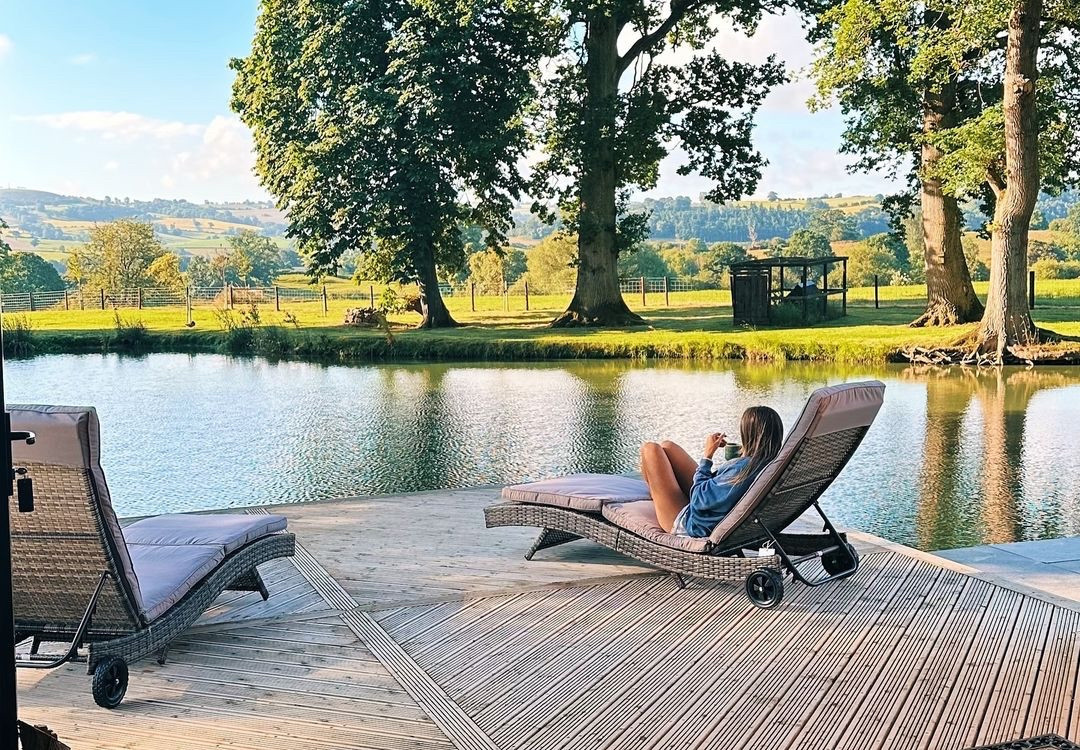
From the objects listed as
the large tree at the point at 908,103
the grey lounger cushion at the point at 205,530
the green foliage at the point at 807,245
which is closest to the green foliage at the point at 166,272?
the green foliage at the point at 807,245

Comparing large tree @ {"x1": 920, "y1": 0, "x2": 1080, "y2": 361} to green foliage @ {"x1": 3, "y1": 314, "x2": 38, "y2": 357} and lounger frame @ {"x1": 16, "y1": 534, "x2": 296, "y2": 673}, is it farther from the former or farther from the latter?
green foliage @ {"x1": 3, "y1": 314, "x2": 38, "y2": 357}

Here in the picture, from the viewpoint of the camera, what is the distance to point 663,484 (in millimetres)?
4637

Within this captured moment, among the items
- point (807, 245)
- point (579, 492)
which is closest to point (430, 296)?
point (579, 492)

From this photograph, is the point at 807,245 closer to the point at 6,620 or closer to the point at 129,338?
the point at 129,338

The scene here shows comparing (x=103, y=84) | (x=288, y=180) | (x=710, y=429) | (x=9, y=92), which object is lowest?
(x=710, y=429)

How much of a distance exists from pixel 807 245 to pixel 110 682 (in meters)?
45.2

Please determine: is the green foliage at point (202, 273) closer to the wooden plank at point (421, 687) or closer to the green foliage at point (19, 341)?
the green foliage at point (19, 341)

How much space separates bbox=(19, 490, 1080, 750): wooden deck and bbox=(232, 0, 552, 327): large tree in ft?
64.5

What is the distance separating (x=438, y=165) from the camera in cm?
2458

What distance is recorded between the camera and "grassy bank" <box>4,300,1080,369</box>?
18.8 metres

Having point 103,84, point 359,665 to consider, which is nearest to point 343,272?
point 103,84

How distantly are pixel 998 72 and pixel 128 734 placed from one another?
21.2 m

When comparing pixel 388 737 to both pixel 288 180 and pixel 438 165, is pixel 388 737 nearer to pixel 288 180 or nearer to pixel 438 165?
pixel 438 165

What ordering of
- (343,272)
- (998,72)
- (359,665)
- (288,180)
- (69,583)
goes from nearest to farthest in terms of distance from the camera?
1. (69,583)
2. (359,665)
3. (998,72)
4. (288,180)
5. (343,272)
